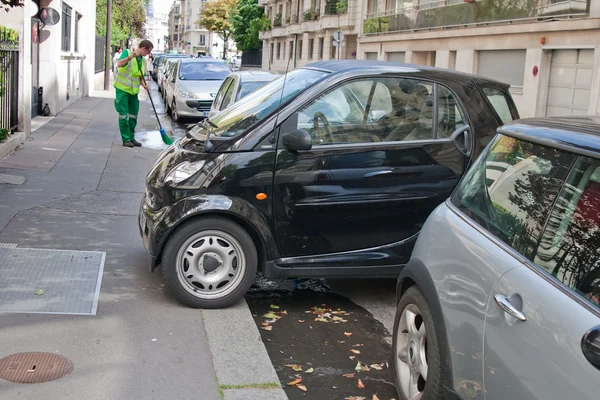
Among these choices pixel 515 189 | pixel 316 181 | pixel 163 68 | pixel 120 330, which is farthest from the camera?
pixel 163 68

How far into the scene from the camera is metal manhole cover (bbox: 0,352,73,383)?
13.6 ft

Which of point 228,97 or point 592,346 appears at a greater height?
point 228,97

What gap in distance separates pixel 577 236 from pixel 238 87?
943cm

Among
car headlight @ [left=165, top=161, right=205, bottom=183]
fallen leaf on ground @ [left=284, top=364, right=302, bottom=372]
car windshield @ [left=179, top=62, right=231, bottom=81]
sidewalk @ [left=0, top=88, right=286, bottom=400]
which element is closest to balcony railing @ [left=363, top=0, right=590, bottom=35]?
car windshield @ [left=179, top=62, right=231, bottom=81]

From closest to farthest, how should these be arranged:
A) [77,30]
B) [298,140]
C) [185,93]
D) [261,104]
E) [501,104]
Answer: [298,140], [261,104], [501,104], [185,93], [77,30]

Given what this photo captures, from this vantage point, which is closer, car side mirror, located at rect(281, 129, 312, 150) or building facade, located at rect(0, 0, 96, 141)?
car side mirror, located at rect(281, 129, 312, 150)

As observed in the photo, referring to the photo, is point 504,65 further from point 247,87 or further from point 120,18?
point 120,18

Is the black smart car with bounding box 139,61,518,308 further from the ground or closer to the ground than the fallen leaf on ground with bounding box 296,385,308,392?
further from the ground

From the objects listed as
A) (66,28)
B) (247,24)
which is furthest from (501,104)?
(247,24)

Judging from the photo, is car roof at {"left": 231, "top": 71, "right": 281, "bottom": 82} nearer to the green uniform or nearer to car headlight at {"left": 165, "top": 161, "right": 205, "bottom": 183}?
the green uniform

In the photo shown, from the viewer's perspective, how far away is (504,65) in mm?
29391

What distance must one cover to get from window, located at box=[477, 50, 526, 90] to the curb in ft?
79.9

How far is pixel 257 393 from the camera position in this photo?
165 inches

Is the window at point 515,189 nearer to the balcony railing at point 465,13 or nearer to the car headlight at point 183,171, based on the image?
the car headlight at point 183,171
